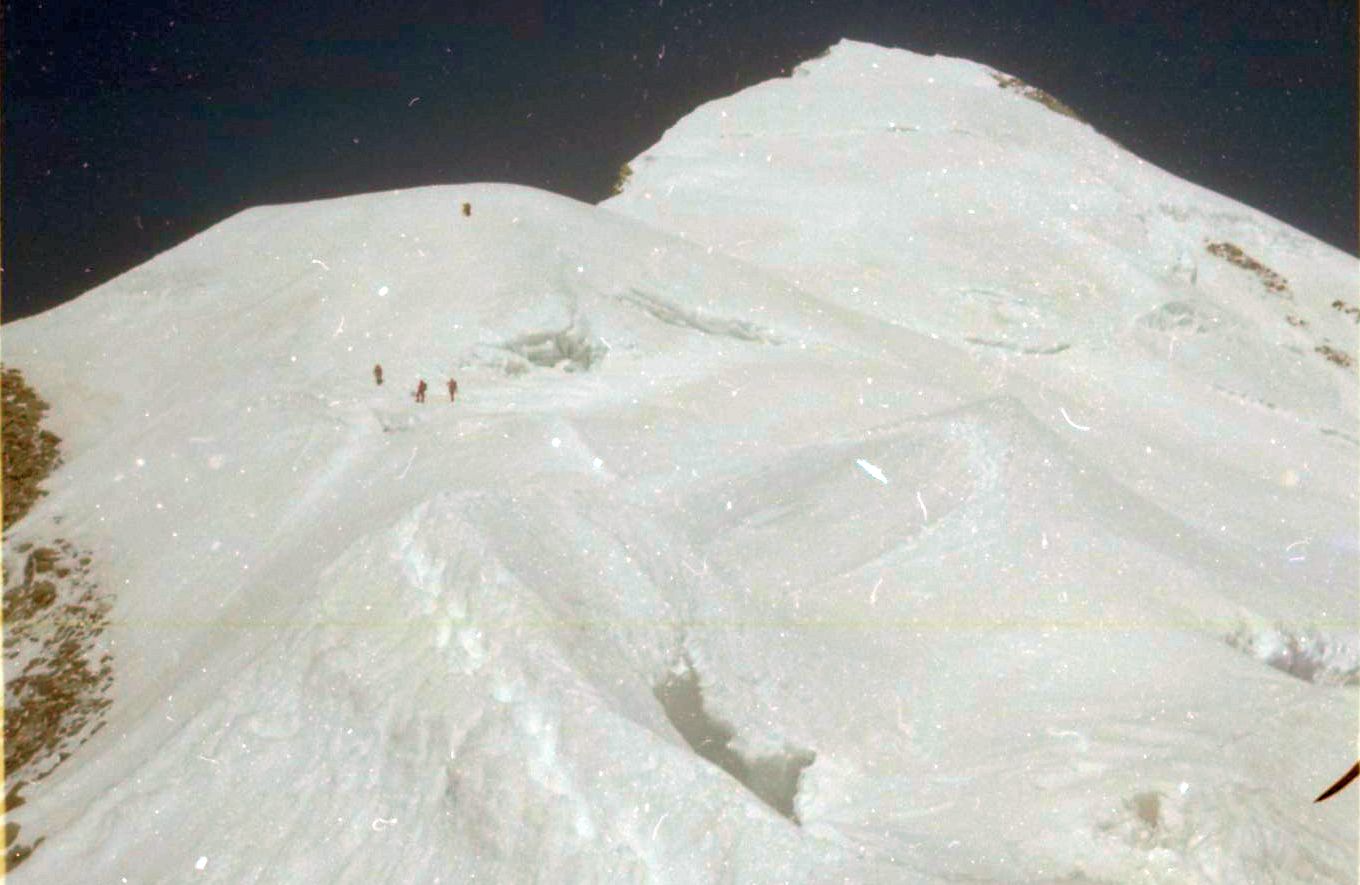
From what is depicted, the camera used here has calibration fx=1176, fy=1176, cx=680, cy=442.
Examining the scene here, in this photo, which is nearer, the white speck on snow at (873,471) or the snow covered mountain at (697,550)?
the snow covered mountain at (697,550)

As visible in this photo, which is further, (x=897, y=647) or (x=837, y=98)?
(x=837, y=98)

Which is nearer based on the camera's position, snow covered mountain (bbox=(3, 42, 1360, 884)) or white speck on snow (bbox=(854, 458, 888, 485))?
snow covered mountain (bbox=(3, 42, 1360, 884))

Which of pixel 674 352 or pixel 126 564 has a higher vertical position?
pixel 674 352

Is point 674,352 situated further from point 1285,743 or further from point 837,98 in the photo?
point 837,98

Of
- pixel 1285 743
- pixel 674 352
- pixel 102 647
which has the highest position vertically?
pixel 1285 743

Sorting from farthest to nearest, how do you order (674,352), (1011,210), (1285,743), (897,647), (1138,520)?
(1011,210)
(674,352)
(1138,520)
(897,647)
(1285,743)

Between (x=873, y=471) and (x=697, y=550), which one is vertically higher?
(x=697, y=550)

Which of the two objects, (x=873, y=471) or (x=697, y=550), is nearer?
(x=697, y=550)

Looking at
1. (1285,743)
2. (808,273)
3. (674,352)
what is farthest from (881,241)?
(1285,743)
